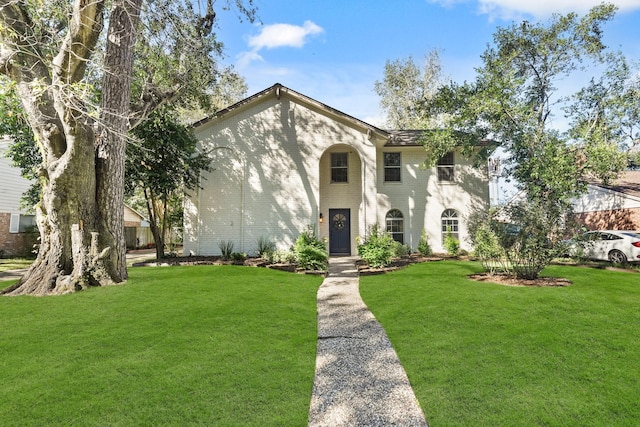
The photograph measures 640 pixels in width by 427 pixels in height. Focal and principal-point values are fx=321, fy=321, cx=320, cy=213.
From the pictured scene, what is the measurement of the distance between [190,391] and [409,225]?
14700 millimetres

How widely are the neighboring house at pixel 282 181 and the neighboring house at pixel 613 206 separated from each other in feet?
32.3

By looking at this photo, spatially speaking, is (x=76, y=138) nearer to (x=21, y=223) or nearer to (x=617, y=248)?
(x=21, y=223)

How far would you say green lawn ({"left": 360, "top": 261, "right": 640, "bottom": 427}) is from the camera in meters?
3.27

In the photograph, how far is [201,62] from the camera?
13.0m

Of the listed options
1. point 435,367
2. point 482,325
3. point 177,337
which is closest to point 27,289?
point 177,337

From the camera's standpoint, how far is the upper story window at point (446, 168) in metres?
17.3

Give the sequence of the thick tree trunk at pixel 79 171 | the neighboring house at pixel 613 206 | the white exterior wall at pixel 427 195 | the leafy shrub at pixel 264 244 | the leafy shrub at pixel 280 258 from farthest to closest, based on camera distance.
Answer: the neighboring house at pixel 613 206
the white exterior wall at pixel 427 195
the leafy shrub at pixel 264 244
the leafy shrub at pixel 280 258
the thick tree trunk at pixel 79 171

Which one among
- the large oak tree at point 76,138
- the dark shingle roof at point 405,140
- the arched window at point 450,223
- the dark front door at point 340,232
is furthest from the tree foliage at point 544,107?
the large oak tree at point 76,138

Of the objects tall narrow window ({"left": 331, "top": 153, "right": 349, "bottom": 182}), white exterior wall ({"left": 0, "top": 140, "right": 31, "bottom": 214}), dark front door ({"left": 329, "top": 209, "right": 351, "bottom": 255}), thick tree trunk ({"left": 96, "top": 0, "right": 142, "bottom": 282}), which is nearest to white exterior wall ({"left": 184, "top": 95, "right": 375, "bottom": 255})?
tall narrow window ({"left": 331, "top": 153, "right": 349, "bottom": 182})

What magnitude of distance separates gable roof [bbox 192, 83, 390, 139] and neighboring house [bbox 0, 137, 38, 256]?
12.3 metres

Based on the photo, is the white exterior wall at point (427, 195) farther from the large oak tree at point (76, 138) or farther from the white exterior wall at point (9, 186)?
the white exterior wall at point (9, 186)

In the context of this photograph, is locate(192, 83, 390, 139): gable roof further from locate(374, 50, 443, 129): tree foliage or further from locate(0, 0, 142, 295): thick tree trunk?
locate(374, 50, 443, 129): tree foliage

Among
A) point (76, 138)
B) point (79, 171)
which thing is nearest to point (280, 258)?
point (79, 171)

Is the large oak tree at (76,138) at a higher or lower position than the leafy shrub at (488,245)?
higher
